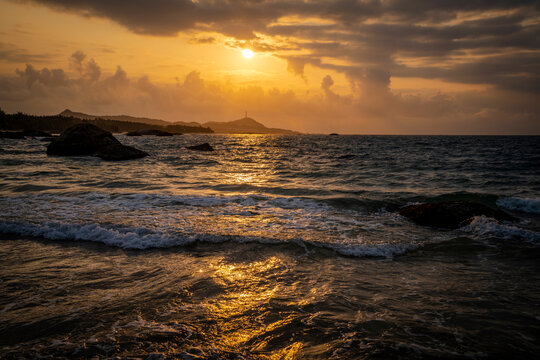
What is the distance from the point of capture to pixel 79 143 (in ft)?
86.9

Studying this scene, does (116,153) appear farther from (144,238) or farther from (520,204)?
(520,204)

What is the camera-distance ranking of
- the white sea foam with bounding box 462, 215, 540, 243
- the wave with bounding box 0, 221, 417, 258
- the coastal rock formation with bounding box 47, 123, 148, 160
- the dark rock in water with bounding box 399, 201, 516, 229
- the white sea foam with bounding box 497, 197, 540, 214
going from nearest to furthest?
the wave with bounding box 0, 221, 417, 258, the white sea foam with bounding box 462, 215, 540, 243, the dark rock in water with bounding box 399, 201, 516, 229, the white sea foam with bounding box 497, 197, 540, 214, the coastal rock formation with bounding box 47, 123, 148, 160

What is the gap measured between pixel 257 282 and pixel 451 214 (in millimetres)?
7346

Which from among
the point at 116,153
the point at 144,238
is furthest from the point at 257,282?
the point at 116,153

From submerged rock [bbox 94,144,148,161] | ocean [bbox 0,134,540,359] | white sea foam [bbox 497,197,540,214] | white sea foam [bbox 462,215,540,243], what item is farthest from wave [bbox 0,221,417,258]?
submerged rock [bbox 94,144,148,161]

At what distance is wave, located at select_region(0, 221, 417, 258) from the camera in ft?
22.5

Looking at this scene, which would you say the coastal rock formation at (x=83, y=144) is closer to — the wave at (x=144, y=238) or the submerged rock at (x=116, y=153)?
the submerged rock at (x=116, y=153)

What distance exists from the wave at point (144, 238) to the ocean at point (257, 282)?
37 mm

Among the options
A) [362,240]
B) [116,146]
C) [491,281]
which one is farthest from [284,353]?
[116,146]

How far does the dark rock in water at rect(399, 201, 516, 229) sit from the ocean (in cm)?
52

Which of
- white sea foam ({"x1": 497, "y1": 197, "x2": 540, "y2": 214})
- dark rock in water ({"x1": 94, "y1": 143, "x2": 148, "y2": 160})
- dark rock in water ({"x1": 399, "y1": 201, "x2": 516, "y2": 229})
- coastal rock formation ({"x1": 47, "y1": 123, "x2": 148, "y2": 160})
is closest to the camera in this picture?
dark rock in water ({"x1": 399, "y1": 201, "x2": 516, "y2": 229})

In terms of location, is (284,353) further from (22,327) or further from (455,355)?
(22,327)

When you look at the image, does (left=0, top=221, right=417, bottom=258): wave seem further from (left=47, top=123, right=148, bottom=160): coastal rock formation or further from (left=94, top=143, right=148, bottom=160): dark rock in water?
(left=47, top=123, right=148, bottom=160): coastal rock formation

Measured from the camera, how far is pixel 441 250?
6957 mm
